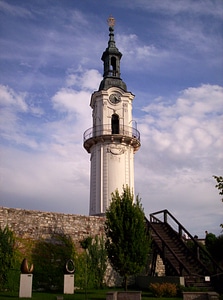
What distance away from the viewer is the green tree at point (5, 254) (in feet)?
60.2

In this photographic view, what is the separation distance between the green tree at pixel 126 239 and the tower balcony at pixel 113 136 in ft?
41.3

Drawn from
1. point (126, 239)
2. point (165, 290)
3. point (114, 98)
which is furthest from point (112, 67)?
point (165, 290)

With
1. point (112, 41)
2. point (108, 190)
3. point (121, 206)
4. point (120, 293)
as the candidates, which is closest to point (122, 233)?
point (121, 206)

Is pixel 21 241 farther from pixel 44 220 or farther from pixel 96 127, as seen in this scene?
pixel 96 127

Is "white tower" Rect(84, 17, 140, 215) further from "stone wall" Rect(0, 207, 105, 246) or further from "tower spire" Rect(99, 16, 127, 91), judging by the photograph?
"stone wall" Rect(0, 207, 105, 246)

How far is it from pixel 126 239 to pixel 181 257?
4.39m

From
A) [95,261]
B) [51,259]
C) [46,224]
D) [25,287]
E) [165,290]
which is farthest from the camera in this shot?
[95,261]

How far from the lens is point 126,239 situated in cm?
1780

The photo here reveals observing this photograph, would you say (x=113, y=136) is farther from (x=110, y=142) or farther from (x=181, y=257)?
(x=181, y=257)

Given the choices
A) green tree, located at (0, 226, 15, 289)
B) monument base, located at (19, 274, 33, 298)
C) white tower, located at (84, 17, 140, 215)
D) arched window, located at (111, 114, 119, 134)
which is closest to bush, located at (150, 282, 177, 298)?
monument base, located at (19, 274, 33, 298)

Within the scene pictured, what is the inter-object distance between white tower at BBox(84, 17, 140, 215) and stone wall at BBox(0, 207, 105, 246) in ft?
21.6

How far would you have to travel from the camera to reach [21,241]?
2000 cm

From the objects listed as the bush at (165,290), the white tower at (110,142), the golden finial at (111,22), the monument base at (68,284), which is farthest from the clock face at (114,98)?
the bush at (165,290)

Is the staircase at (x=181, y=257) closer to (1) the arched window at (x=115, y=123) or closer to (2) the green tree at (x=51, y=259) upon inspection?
(2) the green tree at (x=51, y=259)
